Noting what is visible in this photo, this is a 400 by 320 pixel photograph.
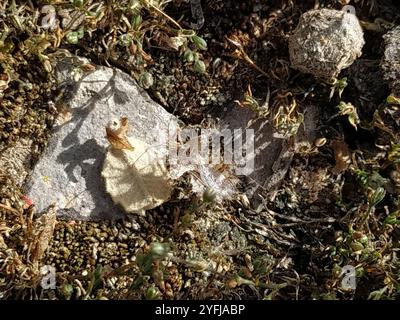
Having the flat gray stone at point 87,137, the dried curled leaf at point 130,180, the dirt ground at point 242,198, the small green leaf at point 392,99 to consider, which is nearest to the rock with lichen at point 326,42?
the dirt ground at point 242,198

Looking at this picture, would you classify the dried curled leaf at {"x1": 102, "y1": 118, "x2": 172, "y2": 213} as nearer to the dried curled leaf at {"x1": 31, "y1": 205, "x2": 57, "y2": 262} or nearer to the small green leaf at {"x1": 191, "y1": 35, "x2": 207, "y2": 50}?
the dried curled leaf at {"x1": 31, "y1": 205, "x2": 57, "y2": 262}

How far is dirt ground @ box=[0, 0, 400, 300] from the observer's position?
104 inches

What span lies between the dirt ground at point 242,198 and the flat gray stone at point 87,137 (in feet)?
0.18

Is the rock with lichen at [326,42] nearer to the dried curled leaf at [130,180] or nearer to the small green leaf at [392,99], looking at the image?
the small green leaf at [392,99]

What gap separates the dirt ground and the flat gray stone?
54 mm

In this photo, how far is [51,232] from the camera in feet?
8.71

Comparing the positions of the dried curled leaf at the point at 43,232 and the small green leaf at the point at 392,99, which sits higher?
the small green leaf at the point at 392,99

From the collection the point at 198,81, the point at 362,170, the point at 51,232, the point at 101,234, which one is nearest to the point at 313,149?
the point at 362,170

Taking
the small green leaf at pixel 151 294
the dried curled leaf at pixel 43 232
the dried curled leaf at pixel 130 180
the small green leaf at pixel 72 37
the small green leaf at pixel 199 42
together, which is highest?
the small green leaf at pixel 72 37

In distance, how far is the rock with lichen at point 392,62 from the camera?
9.26ft

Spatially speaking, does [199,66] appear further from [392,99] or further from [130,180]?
[392,99]

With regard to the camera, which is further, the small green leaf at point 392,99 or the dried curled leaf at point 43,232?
the small green leaf at point 392,99

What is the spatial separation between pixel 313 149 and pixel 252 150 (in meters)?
0.29
